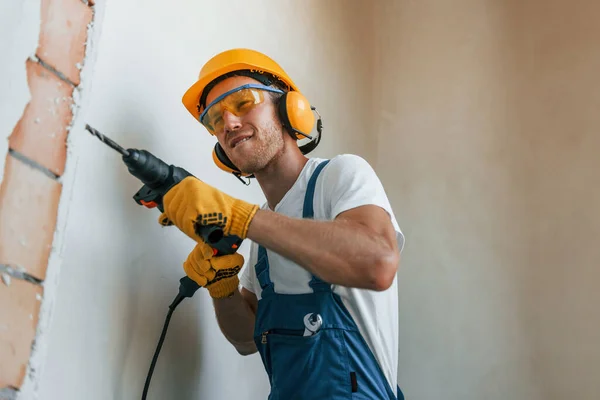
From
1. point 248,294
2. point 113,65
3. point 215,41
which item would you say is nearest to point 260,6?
point 215,41

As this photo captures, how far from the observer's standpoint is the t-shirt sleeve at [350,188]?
1.09m

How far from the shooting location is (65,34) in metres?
0.68

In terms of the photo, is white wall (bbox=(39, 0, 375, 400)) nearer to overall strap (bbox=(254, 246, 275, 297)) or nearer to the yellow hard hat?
the yellow hard hat

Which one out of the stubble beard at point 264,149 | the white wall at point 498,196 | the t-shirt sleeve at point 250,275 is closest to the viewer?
the stubble beard at point 264,149

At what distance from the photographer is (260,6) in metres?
1.84

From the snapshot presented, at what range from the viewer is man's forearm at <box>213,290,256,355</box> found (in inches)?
54.0

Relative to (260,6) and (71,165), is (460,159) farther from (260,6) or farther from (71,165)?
(71,165)

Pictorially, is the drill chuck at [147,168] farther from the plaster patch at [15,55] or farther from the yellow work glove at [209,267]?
the plaster patch at [15,55]

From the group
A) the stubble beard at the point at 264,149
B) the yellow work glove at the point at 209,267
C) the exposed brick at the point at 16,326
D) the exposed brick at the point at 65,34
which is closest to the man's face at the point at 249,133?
the stubble beard at the point at 264,149

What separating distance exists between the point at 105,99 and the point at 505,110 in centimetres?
195

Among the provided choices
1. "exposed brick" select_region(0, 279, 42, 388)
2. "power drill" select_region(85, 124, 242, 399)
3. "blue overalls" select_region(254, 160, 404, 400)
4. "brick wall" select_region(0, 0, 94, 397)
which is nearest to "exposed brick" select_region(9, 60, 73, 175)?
"brick wall" select_region(0, 0, 94, 397)

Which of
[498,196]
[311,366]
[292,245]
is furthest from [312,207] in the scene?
[498,196]

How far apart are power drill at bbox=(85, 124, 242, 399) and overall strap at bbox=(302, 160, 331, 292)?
0.18m

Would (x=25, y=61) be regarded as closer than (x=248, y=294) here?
Yes
